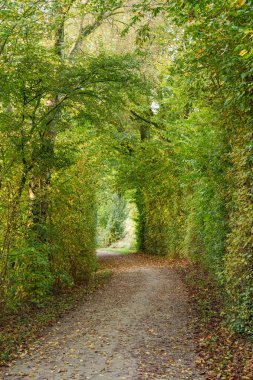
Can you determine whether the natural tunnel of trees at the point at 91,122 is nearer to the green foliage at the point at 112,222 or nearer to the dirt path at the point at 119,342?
the dirt path at the point at 119,342

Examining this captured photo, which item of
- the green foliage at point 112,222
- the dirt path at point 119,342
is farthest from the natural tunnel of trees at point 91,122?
the green foliage at point 112,222

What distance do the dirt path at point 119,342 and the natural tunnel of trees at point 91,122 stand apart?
120 cm

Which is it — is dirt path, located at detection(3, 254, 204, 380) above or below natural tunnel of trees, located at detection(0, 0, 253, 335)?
below

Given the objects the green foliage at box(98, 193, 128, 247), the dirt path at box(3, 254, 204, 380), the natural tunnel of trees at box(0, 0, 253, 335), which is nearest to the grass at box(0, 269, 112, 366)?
the dirt path at box(3, 254, 204, 380)

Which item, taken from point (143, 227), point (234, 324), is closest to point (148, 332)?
point (234, 324)

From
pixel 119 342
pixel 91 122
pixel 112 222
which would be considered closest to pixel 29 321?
pixel 119 342

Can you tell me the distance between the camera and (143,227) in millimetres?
26938

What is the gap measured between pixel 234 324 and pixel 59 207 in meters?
6.40

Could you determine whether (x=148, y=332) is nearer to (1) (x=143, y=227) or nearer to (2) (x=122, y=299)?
(2) (x=122, y=299)

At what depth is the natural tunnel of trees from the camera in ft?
21.5

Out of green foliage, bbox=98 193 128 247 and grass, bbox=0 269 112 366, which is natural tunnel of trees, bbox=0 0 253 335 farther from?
green foliage, bbox=98 193 128 247

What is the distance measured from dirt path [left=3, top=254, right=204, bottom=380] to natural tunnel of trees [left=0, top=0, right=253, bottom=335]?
1.20m

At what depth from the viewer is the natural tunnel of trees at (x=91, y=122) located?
6.54 metres

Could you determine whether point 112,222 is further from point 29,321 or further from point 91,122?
point 29,321
